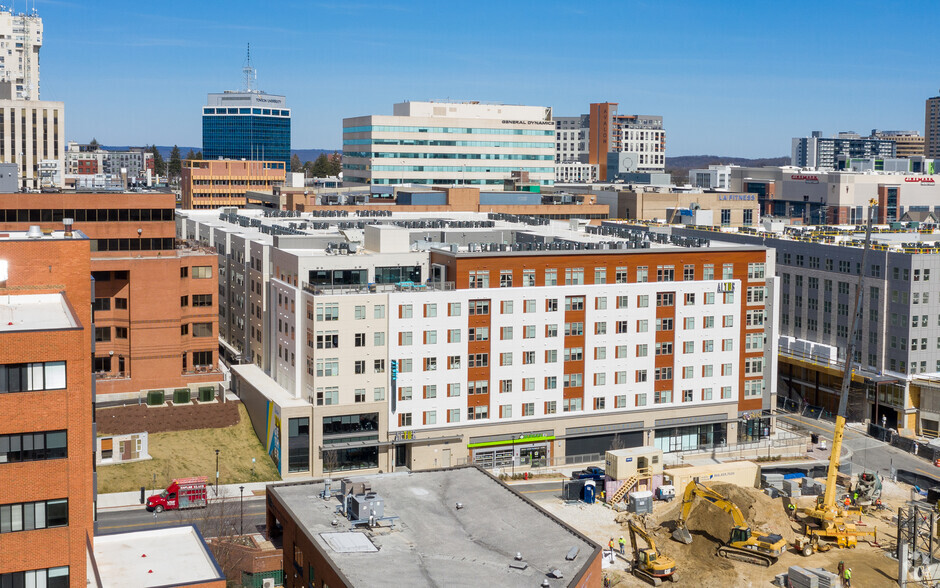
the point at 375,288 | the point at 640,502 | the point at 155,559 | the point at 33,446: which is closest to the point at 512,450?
the point at 640,502

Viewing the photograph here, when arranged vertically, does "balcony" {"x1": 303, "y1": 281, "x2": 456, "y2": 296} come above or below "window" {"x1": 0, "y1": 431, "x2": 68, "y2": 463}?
above

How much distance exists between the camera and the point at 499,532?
222ft

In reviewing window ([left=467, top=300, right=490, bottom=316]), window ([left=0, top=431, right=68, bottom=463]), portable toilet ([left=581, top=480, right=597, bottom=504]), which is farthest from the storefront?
window ([left=0, top=431, right=68, bottom=463])

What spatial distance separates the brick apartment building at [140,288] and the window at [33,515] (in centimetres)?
6523

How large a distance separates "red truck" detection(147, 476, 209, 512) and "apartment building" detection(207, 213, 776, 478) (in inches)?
376

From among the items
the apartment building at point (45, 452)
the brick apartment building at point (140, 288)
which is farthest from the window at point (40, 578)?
the brick apartment building at point (140, 288)

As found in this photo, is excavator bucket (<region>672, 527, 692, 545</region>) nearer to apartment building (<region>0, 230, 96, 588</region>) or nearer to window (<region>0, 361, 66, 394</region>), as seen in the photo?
apartment building (<region>0, 230, 96, 588</region>)

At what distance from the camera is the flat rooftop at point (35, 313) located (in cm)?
4653

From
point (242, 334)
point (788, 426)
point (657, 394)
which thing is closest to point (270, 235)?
point (242, 334)

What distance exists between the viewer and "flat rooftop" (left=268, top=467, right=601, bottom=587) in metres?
60.3

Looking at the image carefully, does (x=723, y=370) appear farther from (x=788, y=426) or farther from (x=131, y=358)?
(x=131, y=358)

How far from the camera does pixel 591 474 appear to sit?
10631 cm

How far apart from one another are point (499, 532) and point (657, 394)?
173 feet

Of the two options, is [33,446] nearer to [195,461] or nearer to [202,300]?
[195,461]
